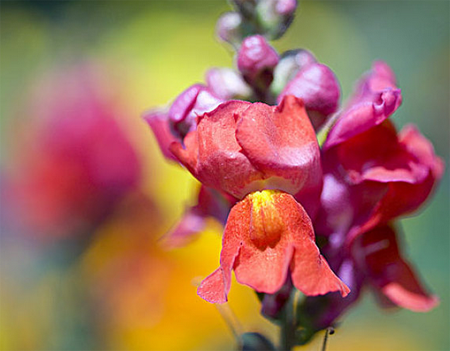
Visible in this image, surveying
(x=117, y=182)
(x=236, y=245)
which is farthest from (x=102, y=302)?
(x=236, y=245)

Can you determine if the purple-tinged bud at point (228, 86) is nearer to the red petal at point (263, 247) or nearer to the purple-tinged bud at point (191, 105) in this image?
the purple-tinged bud at point (191, 105)

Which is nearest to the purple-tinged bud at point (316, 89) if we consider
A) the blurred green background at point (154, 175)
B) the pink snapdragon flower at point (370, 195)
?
the pink snapdragon flower at point (370, 195)

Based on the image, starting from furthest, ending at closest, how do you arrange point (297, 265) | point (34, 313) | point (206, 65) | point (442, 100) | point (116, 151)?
1. point (206, 65)
2. point (442, 100)
3. point (116, 151)
4. point (34, 313)
5. point (297, 265)

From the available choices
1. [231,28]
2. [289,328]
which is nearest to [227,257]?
[289,328]

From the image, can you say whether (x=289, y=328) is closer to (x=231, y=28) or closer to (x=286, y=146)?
(x=286, y=146)

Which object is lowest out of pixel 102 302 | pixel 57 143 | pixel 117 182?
pixel 102 302

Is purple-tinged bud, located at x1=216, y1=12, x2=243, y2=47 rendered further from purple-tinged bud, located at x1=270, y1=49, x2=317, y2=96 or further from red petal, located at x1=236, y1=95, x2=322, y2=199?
red petal, located at x1=236, y1=95, x2=322, y2=199

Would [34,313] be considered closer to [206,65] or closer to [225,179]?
[225,179]
